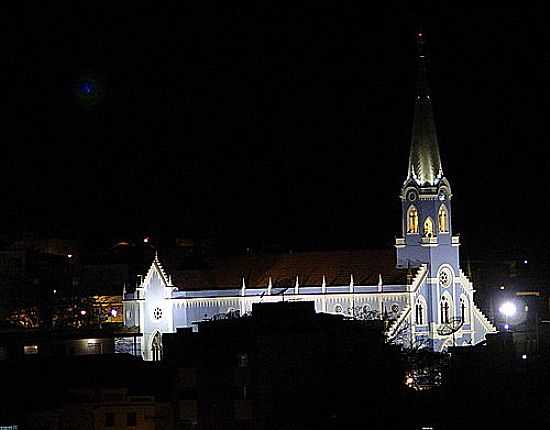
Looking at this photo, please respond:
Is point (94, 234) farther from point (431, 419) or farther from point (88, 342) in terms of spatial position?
point (431, 419)

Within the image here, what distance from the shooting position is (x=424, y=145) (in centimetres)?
9938

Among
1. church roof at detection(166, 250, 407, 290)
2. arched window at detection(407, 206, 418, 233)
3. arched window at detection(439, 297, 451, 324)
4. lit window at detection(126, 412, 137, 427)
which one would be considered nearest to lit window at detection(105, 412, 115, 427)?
lit window at detection(126, 412, 137, 427)

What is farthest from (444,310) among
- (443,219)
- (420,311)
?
(443,219)

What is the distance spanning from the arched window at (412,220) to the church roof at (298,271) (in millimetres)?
1921

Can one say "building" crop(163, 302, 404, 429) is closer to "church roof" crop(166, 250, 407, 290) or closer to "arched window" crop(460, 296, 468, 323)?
"arched window" crop(460, 296, 468, 323)

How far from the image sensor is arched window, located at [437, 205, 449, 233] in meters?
99.7

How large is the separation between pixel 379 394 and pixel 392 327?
1531 inches

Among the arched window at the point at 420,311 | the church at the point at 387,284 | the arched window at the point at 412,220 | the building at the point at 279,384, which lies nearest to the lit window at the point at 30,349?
the building at the point at 279,384

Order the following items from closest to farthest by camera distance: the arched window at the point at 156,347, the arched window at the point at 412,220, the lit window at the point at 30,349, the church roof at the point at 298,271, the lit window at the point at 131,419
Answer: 1. the lit window at the point at 131,419
2. the lit window at the point at 30,349
3. the arched window at the point at 156,347
4. the church roof at the point at 298,271
5. the arched window at the point at 412,220

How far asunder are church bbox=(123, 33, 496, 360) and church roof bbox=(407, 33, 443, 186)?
0.18ft

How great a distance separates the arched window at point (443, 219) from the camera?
99.7 meters

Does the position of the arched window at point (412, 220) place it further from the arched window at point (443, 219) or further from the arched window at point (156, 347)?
the arched window at point (156, 347)

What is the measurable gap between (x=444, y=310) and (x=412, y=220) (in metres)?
5.57

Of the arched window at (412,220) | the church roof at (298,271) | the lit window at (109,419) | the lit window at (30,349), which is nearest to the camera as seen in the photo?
the lit window at (109,419)
